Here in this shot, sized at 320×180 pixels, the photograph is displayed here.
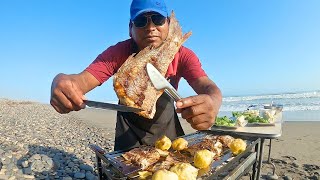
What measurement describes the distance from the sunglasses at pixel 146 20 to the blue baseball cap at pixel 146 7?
0.16ft

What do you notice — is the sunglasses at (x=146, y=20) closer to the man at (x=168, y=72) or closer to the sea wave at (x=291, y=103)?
the man at (x=168, y=72)

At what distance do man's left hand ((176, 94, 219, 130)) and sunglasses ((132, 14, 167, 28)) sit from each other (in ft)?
4.53

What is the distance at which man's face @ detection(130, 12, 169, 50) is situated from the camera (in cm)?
307

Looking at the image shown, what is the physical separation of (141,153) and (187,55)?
1.72 m

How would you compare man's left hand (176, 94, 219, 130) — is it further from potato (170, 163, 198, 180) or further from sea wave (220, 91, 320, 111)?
sea wave (220, 91, 320, 111)

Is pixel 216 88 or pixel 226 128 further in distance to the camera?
pixel 226 128

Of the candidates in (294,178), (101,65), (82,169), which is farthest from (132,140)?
(294,178)

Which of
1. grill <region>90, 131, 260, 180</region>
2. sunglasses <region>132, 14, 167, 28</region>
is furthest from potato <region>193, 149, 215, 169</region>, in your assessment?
sunglasses <region>132, 14, 167, 28</region>

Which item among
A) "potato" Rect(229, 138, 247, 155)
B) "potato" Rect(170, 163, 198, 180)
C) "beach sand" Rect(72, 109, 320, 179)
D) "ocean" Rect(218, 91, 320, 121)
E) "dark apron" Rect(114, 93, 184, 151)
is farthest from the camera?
"ocean" Rect(218, 91, 320, 121)

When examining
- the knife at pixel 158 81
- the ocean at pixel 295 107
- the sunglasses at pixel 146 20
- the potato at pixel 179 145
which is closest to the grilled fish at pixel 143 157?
the potato at pixel 179 145

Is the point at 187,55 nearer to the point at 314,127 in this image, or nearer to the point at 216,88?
the point at 216,88

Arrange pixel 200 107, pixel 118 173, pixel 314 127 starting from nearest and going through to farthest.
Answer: pixel 118 173, pixel 200 107, pixel 314 127

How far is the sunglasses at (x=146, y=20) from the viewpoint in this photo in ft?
10.0

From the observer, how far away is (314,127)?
1295 cm
